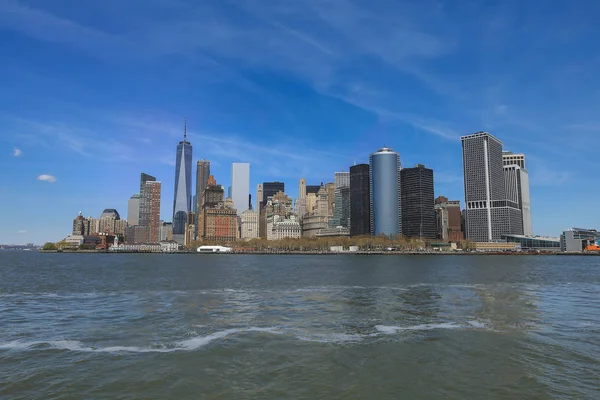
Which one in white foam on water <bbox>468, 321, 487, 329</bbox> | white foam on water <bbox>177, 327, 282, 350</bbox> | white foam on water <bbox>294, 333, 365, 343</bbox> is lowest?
→ white foam on water <bbox>468, 321, 487, 329</bbox>

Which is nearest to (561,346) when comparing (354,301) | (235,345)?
(235,345)

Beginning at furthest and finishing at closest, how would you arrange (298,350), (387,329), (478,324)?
(478,324), (387,329), (298,350)

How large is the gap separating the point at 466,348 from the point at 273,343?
35.8ft

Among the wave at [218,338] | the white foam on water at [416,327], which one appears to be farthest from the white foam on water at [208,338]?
the white foam on water at [416,327]

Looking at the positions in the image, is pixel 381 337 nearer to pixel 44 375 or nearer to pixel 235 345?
pixel 235 345

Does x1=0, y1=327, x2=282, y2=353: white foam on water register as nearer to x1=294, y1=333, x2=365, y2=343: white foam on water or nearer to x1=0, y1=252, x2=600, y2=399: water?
x1=0, y1=252, x2=600, y2=399: water

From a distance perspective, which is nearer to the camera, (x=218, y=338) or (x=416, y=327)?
(x=218, y=338)

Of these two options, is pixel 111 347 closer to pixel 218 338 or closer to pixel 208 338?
pixel 208 338

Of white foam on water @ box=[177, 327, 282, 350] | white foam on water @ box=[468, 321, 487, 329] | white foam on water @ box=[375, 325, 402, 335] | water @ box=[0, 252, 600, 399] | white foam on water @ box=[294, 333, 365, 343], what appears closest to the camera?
water @ box=[0, 252, 600, 399]

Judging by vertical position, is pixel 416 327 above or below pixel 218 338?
below

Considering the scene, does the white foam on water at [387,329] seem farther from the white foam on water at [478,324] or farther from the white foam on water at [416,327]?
the white foam on water at [478,324]

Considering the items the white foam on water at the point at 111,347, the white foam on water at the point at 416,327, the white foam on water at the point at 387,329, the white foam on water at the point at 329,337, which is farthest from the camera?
the white foam on water at the point at 416,327

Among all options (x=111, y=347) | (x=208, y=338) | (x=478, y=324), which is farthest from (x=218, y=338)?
(x=478, y=324)

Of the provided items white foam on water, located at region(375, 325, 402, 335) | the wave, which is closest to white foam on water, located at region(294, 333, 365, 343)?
the wave
